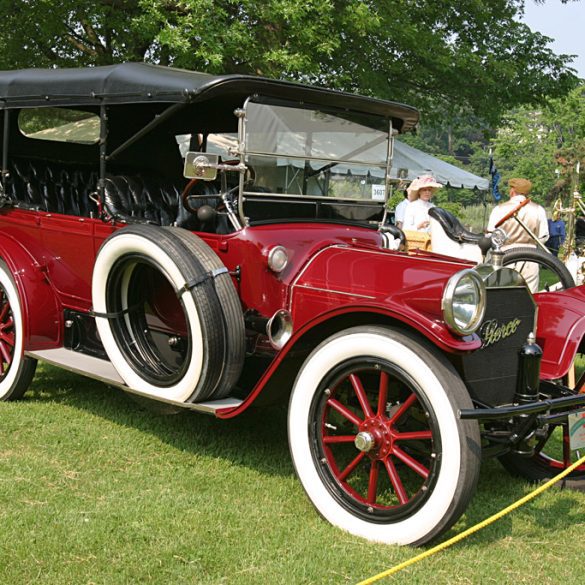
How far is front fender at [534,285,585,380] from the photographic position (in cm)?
369

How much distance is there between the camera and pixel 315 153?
4.24 meters

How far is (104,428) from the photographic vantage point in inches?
174

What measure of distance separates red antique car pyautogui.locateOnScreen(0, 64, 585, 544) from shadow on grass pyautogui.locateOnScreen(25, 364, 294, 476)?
0.36 metres

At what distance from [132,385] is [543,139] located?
46.6 metres

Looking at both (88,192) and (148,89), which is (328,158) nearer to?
(148,89)

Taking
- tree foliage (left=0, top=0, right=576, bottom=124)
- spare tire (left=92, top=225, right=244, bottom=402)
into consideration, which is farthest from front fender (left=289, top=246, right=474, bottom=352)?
tree foliage (left=0, top=0, right=576, bottom=124)

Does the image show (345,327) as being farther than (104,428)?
No

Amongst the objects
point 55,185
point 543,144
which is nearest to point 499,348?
point 55,185

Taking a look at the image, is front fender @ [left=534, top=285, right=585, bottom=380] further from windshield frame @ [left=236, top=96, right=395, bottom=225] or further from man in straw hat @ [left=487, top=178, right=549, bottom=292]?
man in straw hat @ [left=487, top=178, right=549, bottom=292]

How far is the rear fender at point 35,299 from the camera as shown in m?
4.55

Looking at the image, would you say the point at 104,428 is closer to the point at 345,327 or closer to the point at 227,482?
the point at 227,482

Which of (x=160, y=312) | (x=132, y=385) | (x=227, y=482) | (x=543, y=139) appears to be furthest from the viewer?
(x=543, y=139)

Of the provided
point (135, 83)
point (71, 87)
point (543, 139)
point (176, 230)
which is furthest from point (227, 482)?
point (543, 139)

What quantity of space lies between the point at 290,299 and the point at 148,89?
129 cm
